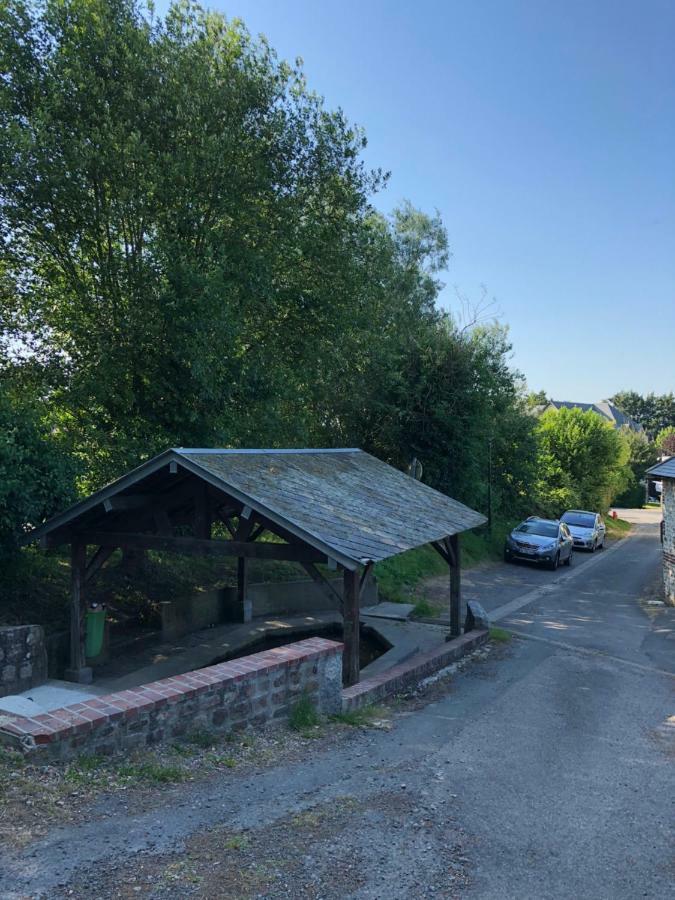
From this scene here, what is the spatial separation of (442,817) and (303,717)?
2269 millimetres

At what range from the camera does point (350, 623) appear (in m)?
8.38

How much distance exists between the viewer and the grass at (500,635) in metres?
12.6

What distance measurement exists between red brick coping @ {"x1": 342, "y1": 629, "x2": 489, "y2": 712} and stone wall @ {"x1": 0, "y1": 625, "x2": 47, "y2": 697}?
4.14 m

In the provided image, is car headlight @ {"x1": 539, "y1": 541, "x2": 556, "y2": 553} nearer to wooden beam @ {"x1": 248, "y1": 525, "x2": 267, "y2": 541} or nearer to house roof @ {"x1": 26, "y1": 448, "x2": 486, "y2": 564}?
house roof @ {"x1": 26, "y1": 448, "x2": 486, "y2": 564}

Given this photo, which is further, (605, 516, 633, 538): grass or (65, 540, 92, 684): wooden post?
(605, 516, 633, 538): grass

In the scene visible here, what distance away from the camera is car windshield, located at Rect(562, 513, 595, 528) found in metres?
29.6

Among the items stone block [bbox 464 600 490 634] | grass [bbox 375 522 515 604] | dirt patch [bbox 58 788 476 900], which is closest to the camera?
dirt patch [bbox 58 788 476 900]

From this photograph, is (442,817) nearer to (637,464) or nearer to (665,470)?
(665,470)

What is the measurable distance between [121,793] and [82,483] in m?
8.87

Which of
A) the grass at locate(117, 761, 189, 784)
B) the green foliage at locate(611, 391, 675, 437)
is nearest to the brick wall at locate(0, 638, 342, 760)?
the grass at locate(117, 761, 189, 784)

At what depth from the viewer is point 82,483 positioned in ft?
41.1

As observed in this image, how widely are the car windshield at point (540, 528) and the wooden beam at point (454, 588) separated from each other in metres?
12.9

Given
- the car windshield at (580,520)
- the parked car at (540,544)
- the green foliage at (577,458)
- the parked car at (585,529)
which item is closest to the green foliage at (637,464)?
the green foliage at (577,458)

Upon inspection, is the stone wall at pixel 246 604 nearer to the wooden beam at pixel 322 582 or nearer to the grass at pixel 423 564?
the grass at pixel 423 564
